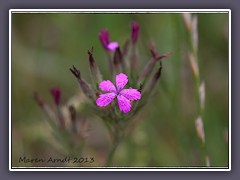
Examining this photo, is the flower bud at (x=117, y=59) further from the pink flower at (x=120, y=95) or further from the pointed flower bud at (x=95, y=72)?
the pink flower at (x=120, y=95)

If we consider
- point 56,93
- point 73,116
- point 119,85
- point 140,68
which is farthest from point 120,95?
point 140,68

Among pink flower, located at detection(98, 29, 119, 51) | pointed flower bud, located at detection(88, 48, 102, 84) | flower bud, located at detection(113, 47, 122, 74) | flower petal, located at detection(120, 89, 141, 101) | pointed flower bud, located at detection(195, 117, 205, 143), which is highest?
pink flower, located at detection(98, 29, 119, 51)

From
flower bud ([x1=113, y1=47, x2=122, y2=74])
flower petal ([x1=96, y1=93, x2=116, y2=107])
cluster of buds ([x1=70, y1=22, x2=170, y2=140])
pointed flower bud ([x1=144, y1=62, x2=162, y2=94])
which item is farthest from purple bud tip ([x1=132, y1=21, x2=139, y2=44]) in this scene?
flower petal ([x1=96, y1=93, x2=116, y2=107])

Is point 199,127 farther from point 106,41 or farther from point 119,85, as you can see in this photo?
point 106,41

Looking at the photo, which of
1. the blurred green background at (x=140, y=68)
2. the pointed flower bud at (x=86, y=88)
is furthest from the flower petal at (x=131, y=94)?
the blurred green background at (x=140, y=68)

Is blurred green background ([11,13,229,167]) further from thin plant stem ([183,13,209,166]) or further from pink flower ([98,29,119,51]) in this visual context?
pink flower ([98,29,119,51])

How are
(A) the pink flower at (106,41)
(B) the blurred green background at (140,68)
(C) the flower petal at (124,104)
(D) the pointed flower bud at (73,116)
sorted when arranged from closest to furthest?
(C) the flower petal at (124,104), (A) the pink flower at (106,41), (D) the pointed flower bud at (73,116), (B) the blurred green background at (140,68)

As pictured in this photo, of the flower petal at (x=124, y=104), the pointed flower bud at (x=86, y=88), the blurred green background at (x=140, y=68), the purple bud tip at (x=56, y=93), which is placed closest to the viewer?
the flower petal at (x=124, y=104)
